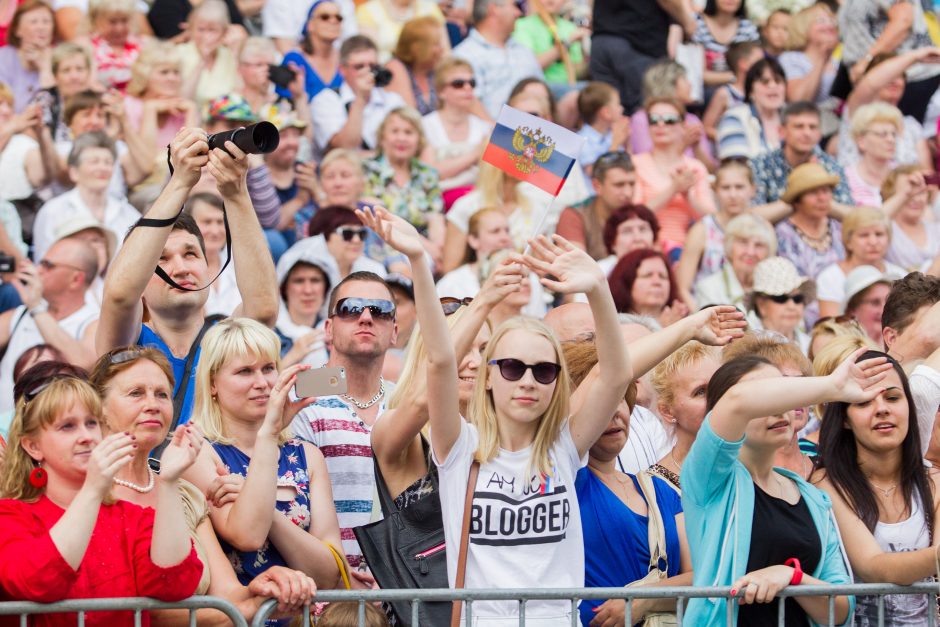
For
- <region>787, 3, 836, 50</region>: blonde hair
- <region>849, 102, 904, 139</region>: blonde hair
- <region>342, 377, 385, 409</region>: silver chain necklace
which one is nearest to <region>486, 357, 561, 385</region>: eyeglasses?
<region>342, 377, 385, 409</region>: silver chain necklace

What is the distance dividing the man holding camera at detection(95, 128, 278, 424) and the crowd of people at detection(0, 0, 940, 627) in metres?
0.01

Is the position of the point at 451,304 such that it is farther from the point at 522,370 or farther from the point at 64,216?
the point at 64,216

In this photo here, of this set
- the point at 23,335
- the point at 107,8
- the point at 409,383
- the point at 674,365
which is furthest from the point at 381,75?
the point at 409,383

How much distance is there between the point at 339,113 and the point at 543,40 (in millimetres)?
2584

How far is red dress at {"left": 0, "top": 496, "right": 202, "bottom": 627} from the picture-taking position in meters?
4.01

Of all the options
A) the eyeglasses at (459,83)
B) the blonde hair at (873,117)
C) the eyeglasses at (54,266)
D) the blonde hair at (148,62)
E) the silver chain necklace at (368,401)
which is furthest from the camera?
the blonde hair at (873,117)

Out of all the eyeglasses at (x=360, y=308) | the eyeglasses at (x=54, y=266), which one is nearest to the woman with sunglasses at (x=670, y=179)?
the eyeglasses at (x=54, y=266)

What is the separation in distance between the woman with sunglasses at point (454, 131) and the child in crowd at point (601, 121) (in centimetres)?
81

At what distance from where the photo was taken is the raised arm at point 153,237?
491 cm

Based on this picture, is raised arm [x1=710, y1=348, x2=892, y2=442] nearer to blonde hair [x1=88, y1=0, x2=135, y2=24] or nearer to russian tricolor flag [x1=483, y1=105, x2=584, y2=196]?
russian tricolor flag [x1=483, y1=105, x2=584, y2=196]

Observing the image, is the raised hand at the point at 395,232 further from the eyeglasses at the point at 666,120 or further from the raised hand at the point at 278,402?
the eyeglasses at the point at 666,120

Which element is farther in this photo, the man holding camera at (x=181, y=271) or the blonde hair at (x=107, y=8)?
the blonde hair at (x=107, y=8)

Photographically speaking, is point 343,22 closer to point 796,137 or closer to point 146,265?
point 796,137

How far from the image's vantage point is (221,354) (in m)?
4.99
